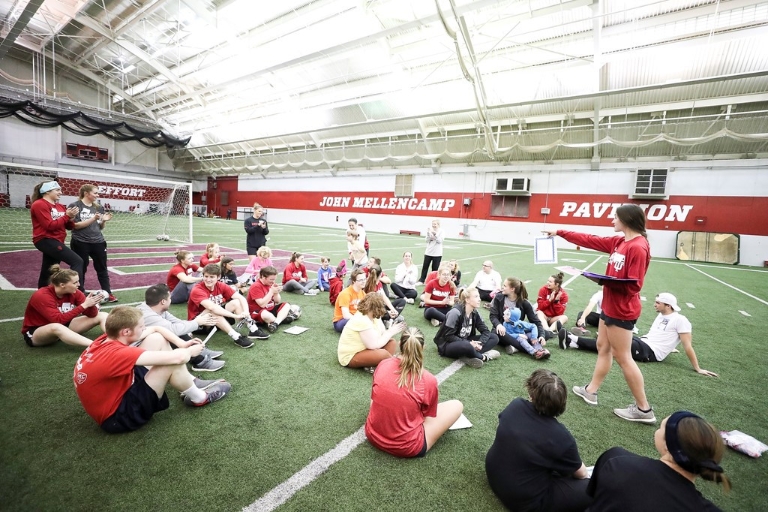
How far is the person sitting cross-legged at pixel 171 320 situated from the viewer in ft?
12.2

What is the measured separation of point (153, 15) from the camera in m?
18.9

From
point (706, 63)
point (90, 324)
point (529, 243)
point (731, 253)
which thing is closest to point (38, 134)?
point (90, 324)

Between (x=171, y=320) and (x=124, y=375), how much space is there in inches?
73.3

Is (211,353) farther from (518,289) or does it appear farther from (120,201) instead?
(120,201)

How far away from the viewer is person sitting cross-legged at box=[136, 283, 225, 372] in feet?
12.2

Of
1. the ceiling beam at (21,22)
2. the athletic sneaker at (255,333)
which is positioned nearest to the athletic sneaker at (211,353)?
the athletic sneaker at (255,333)

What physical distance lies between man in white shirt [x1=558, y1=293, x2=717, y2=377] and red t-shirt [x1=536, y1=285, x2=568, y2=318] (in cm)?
81

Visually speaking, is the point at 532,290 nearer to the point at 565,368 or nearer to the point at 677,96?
the point at 565,368

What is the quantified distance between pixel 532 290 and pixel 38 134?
44.0 metres

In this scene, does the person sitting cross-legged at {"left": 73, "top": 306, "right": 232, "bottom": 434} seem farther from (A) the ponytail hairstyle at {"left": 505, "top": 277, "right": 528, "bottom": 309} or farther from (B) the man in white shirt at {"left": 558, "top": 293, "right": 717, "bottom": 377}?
(B) the man in white shirt at {"left": 558, "top": 293, "right": 717, "bottom": 377}

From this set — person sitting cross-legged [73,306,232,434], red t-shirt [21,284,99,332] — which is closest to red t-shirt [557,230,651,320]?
person sitting cross-legged [73,306,232,434]

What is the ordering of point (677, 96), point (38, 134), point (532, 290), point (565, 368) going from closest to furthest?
point (565, 368) < point (532, 290) < point (677, 96) < point (38, 134)

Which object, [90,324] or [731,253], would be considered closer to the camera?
[90,324]

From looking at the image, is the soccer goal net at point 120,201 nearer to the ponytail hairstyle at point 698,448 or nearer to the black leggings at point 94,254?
the black leggings at point 94,254
